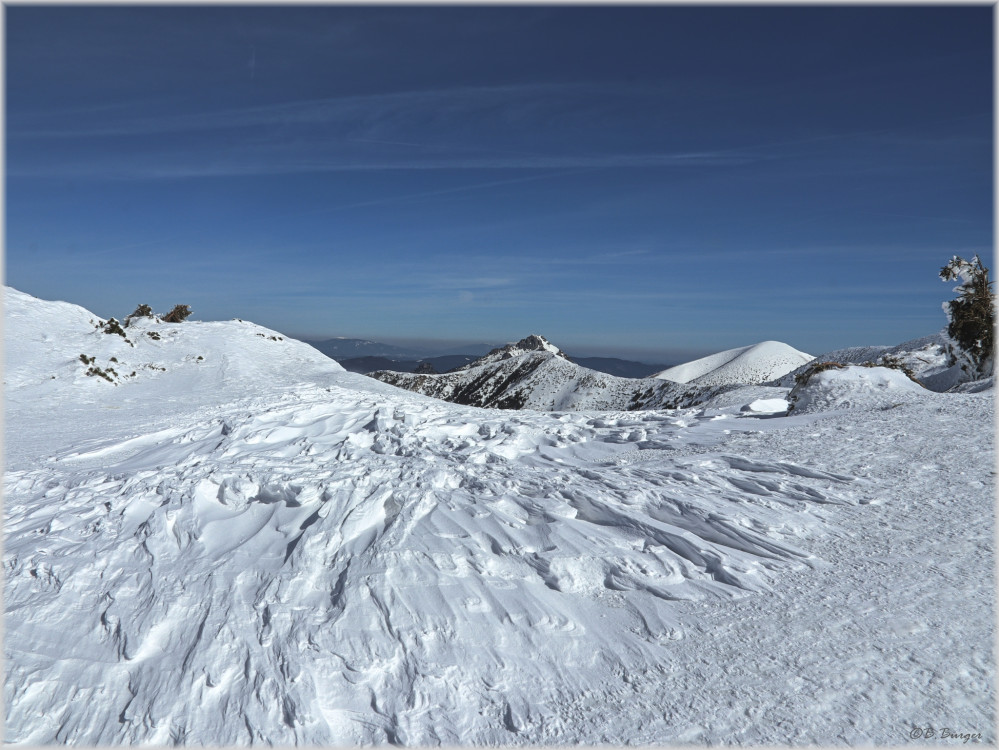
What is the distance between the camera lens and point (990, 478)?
6738 millimetres

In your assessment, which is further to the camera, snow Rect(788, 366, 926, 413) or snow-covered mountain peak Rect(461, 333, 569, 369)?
snow-covered mountain peak Rect(461, 333, 569, 369)

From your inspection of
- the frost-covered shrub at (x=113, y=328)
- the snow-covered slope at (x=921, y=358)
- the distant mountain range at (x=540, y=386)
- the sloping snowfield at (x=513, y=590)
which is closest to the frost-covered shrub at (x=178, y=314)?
the frost-covered shrub at (x=113, y=328)

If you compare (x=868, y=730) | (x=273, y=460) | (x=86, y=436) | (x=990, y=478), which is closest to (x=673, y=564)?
(x=868, y=730)

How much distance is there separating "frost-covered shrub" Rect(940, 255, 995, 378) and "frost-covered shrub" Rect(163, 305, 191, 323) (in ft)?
98.8

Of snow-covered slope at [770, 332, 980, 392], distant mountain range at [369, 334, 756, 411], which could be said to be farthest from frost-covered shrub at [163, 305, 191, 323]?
distant mountain range at [369, 334, 756, 411]

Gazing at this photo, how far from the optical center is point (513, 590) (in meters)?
5.20

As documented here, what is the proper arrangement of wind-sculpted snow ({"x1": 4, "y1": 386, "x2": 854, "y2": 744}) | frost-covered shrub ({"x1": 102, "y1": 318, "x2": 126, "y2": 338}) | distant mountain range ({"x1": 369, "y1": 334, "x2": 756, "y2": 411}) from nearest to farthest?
wind-sculpted snow ({"x1": 4, "y1": 386, "x2": 854, "y2": 744})
frost-covered shrub ({"x1": 102, "y1": 318, "x2": 126, "y2": 338})
distant mountain range ({"x1": 369, "y1": 334, "x2": 756, "y2": 411})

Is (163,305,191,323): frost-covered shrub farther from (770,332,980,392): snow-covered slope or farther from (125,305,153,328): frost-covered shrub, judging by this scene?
(770,332,980,392): snow-covered slope

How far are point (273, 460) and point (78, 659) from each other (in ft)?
14.5

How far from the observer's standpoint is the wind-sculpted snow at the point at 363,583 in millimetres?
4129

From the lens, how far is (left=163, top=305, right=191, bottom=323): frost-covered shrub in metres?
24.6

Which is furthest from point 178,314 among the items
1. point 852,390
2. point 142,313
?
point 852,390

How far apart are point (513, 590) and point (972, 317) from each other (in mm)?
19118

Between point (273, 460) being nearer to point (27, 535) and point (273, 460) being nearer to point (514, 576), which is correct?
point (27, 535)
